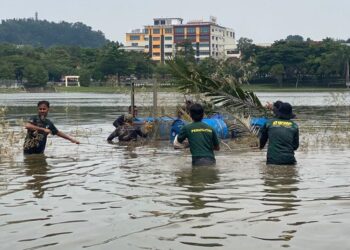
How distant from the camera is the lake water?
6215mm

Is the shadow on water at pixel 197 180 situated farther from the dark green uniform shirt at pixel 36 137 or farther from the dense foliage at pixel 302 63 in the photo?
the dense foliage at pixel 302 63

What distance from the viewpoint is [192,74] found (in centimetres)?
1527

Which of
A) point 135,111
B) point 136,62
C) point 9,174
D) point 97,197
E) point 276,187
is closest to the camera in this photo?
point 97,197

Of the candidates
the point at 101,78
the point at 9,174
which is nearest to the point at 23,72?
the point at 101,78

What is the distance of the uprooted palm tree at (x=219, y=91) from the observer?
15250mm

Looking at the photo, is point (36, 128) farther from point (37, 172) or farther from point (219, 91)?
point (219, 91)

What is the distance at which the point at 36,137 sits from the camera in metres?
13.1

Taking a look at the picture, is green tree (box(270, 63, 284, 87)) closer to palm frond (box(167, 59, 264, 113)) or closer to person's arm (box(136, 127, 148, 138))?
person's arm (box(136, 127, 148, 138))

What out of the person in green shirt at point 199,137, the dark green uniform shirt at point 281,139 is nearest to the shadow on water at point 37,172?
the person in green shirt at point 199,137

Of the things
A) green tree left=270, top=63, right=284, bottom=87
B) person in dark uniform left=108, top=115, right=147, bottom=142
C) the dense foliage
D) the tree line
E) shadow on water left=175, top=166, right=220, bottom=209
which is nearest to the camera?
shadow on water left=175, top=166, right=220, bottom=209

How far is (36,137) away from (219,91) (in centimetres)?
498

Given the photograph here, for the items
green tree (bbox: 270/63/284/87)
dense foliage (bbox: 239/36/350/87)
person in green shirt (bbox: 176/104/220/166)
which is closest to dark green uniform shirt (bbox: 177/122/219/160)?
person in green shirt (bbox: 176/104/220/166)

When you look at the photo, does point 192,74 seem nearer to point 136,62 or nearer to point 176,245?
point 176,245

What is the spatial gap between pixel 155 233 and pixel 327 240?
176 cm
